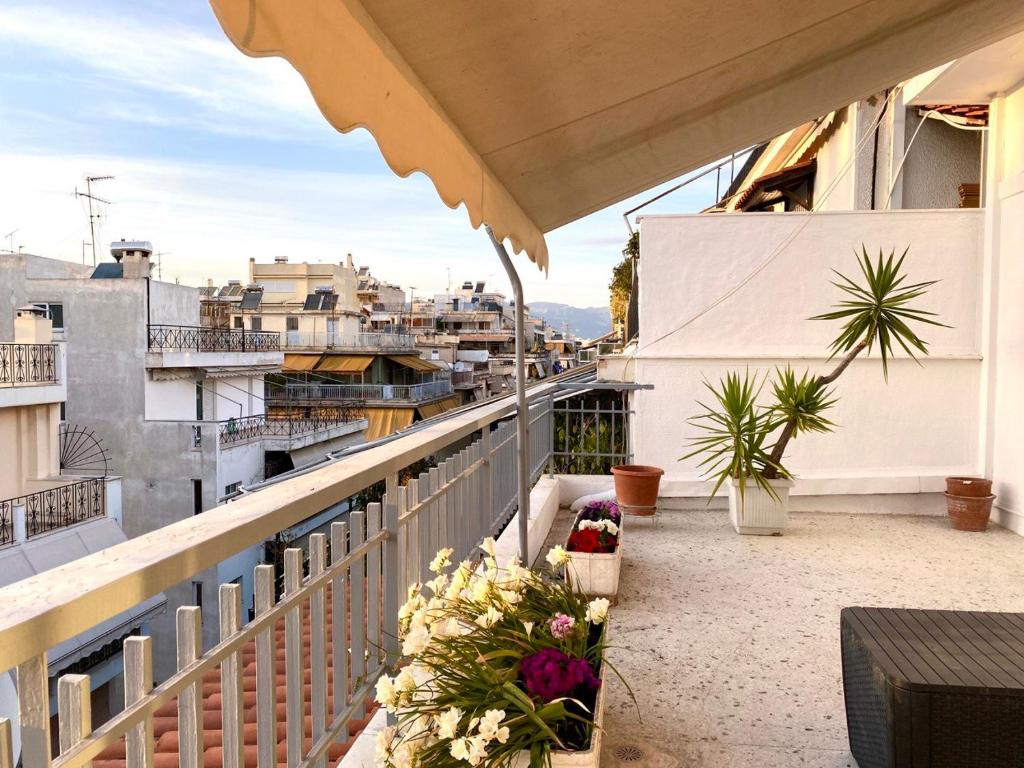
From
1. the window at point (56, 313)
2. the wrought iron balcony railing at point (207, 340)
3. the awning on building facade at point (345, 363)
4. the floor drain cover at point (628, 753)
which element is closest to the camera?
the floor drain cover at point (628, 753)

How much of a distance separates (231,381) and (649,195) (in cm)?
2274

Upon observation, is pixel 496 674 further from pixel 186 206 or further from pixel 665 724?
pixel 186 206

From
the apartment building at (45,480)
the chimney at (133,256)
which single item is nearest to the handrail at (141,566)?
the apartment building at (45,480)

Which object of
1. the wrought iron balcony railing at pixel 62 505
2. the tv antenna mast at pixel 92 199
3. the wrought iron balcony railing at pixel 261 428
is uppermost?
the tv antenna mast at pixel 92 199

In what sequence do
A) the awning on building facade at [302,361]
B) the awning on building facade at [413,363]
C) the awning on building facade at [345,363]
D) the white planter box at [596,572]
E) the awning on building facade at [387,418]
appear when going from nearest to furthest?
the white planter box at [596,572] → the awning on building facade at [387,418] → the awning on building facade at [345,363] → the awning on building facade at [302,361] → the awning on building facade at [413,363]

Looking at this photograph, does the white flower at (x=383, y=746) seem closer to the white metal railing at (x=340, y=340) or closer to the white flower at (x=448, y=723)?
the white flower at (x=448, y=723)

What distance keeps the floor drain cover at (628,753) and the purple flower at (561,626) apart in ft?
2.21

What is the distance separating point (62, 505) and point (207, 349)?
10914mm

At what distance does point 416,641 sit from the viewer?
80.2 inches

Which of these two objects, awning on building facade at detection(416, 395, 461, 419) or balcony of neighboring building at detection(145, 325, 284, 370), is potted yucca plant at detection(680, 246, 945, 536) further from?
awning on building facade at detection(416, 395, 461, 419)

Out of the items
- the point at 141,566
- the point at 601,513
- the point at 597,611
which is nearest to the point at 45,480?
the point at 601,513

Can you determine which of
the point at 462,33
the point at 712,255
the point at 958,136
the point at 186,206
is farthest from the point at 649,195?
the point at 186,206

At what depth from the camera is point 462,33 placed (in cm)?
169

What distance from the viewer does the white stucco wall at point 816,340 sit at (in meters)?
6.89
